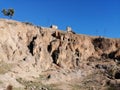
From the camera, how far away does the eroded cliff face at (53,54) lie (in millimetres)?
71062

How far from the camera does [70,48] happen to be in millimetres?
83562

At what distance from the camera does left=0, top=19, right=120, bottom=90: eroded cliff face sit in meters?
71.1

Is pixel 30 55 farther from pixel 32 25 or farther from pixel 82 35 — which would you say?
pixel 82 35

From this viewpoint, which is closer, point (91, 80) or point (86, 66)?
point (91, 80)

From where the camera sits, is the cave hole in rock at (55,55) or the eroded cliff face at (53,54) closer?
the eroded cliff face at (53,54)

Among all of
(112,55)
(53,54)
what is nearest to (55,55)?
(53,54)

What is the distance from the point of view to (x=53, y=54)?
79.7 metres

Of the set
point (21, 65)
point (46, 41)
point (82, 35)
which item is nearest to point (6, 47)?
point (21, 65)

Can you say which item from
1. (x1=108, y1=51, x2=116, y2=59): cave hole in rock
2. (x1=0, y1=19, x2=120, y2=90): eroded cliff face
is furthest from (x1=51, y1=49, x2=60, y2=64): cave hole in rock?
(x1=108, y1=51, x2=116, y2=59): cave hole in rock

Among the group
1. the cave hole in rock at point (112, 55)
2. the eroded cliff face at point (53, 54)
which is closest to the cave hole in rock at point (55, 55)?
the eroded cliff face at point (53, 54)

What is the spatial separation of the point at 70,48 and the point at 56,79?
1355cm

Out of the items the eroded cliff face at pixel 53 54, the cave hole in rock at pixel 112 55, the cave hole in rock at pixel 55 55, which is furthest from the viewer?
the cave hole in rock at pixel 112 55

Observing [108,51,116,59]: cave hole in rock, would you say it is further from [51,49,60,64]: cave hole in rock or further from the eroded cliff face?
[51,49,60,64]: cave hole in rock

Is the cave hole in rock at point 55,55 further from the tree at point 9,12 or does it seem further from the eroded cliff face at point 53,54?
the tree at point 9,12
